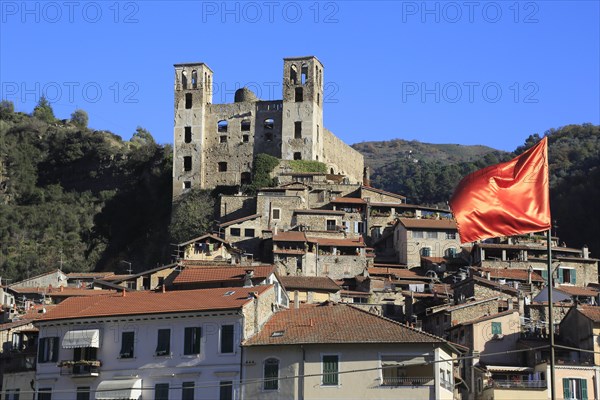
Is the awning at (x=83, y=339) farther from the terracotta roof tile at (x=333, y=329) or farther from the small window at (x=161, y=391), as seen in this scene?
the terracotta roof tile at (x=333, y=329)

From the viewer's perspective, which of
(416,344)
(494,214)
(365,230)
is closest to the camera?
(494,214)

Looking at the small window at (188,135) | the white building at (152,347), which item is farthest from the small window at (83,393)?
the small window at (188,135)

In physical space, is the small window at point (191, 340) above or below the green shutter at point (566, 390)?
above

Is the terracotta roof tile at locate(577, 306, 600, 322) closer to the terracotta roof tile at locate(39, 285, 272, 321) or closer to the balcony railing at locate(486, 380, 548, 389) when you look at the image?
the balcony railing at locate(486, 380, 548, 389)

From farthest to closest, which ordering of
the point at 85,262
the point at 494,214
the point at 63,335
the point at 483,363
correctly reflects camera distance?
the point at 85,262, the point at 483,363, the point at 63,335, the point at 494,214

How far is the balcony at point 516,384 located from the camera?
2124 inches

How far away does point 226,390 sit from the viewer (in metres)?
47.7

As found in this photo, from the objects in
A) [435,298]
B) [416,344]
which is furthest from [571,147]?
[416,344]

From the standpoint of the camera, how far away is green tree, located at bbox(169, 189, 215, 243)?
9719 cm

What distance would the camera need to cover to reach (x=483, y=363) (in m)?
59.6

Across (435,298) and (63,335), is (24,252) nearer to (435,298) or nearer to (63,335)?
(435,298)

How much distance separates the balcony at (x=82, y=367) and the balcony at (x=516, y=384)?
16793 millimetres

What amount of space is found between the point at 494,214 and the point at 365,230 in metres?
65.6

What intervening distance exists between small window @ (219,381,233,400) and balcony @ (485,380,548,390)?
1260 cm
